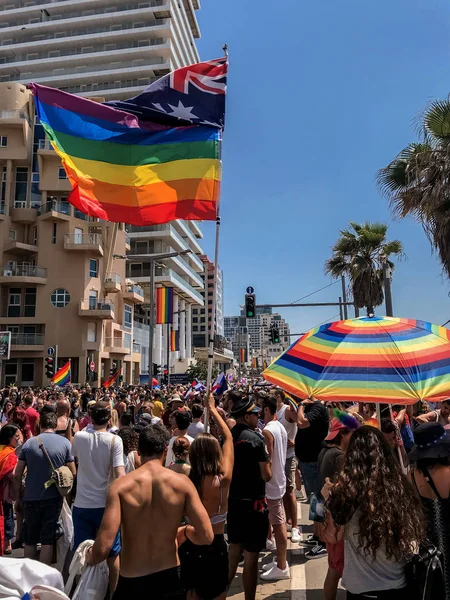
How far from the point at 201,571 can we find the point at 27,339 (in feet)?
130

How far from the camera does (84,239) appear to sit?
41.3 m

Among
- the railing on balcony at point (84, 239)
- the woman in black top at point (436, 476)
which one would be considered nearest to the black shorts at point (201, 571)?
the woman in black top at point (436, 476)

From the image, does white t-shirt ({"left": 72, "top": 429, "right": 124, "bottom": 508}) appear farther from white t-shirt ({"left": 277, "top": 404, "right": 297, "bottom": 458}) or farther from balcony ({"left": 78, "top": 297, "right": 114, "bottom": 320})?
balcony ({"left": 78, "top": 297, "right": 114, "bottom": 320})

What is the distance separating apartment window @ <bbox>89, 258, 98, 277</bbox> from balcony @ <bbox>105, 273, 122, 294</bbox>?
4.03ft

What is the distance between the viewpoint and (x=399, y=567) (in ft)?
9.41

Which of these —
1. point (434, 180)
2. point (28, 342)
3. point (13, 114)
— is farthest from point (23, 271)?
point (434, 180)

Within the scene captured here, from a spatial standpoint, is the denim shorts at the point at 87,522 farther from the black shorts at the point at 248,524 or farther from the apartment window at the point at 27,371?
the apartment window at the point at 27,371

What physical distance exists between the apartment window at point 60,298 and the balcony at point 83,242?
141 inches

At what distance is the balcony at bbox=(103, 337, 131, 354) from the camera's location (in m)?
42.4

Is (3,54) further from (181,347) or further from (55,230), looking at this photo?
(181,347)

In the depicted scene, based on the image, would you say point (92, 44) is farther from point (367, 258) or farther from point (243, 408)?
point (243, 408)

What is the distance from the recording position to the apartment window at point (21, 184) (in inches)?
1661

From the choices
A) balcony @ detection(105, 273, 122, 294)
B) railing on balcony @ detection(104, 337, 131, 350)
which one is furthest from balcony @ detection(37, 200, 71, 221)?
railing on balcony @ detection(104, 337, 131, 350)

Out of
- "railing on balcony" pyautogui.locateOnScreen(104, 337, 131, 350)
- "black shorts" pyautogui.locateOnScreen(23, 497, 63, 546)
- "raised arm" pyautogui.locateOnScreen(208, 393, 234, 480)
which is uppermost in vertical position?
"railing on balcony" pyautogui.locateOnScreen(104, 337, 131, 350)
